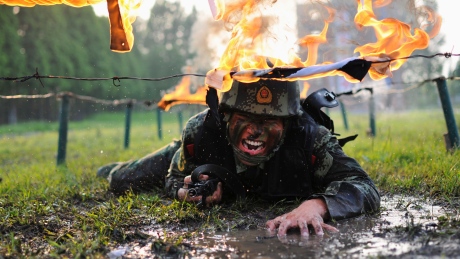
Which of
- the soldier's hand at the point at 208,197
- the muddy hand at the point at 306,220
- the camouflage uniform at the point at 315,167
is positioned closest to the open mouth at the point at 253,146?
the camouflage uniform at the point at 315,167

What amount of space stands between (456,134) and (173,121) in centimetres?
2164

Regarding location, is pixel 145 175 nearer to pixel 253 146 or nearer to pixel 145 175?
pixel 145 175

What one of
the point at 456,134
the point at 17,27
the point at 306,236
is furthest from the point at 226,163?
the point at 17,27

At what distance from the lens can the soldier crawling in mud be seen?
157 inches

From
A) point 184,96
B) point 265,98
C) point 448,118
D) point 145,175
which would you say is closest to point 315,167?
point 265,98

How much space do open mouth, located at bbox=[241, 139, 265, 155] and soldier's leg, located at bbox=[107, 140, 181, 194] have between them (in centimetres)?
168

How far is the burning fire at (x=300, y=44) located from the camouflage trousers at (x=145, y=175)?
5.74ft

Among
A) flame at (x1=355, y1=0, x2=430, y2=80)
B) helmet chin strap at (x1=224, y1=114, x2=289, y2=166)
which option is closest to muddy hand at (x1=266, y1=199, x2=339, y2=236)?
helmet chin strap at (x1=224, y1=114, x2=289, y2=166)

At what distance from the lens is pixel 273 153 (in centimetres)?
427

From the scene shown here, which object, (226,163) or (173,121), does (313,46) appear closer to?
(226,163)

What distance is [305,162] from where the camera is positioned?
4.24 m

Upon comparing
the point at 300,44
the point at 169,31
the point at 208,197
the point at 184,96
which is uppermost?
the point at 169,31

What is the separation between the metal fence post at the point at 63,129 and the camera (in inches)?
320

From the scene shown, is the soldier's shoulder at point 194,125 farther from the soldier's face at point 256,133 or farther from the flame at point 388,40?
the flame at point 388,40
